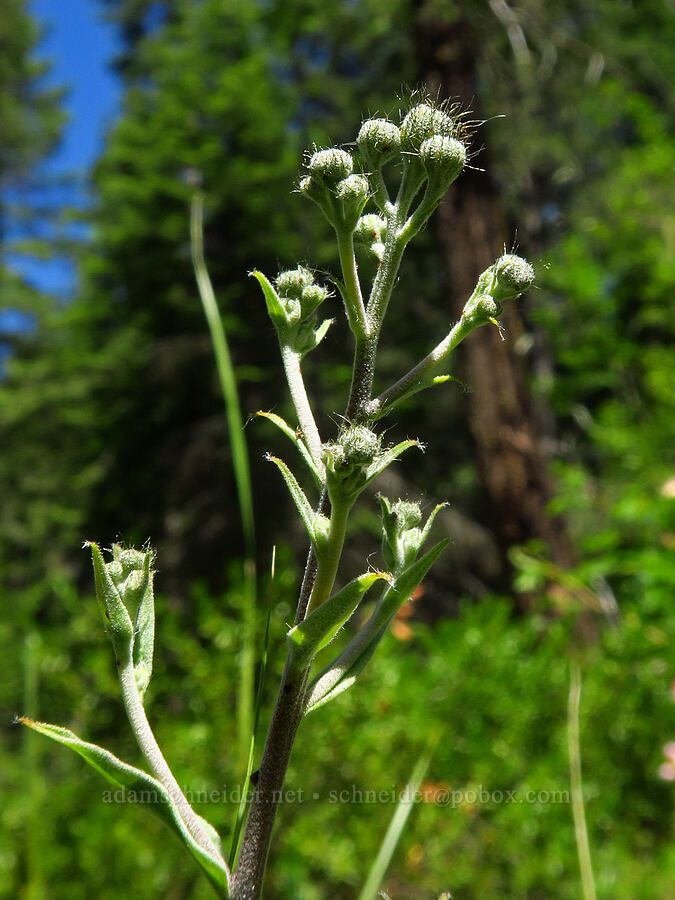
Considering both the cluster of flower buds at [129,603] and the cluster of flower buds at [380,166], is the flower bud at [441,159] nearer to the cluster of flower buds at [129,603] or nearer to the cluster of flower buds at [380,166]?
the cluster of flower buds at [380,166]

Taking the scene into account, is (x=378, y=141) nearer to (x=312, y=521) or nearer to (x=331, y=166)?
(x=331, y=166)

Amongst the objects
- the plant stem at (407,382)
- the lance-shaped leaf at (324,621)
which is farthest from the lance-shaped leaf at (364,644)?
the plant stem at (407,382)


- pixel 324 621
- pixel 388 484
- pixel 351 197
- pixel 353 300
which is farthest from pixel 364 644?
pixel 388 484

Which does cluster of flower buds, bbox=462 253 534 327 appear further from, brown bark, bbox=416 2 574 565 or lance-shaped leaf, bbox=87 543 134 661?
brown bark, bbox=416 2 574 565

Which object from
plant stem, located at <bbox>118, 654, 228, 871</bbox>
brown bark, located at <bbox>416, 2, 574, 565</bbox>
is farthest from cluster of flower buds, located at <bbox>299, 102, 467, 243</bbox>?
brown bark, located at <bbox>416, 2, 574, 565</bbox>

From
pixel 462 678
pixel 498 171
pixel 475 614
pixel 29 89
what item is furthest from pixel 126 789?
pixel 29 89
